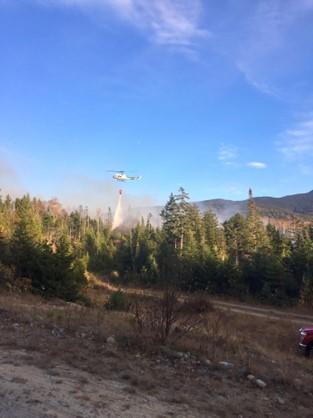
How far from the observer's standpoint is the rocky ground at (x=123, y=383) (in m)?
5.87

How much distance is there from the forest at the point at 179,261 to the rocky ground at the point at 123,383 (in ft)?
7.50

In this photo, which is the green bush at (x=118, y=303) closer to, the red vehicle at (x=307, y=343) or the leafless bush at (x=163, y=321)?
the red vehicle at (x=307, y=343)

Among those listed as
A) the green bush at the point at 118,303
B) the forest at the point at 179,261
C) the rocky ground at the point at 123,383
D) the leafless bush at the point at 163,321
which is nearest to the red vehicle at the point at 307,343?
the forest at the point at 179,261

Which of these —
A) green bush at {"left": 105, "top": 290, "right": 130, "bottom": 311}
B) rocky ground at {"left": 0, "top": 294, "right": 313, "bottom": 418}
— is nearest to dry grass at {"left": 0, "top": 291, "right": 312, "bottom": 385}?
rocky ground at {"left": 0, "top": 294, "right": 313, "bottom": 418}

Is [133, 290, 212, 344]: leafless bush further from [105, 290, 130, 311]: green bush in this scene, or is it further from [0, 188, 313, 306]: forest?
[105, 290, 130, 311]: green bush

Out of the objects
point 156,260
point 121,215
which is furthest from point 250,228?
point 121,215

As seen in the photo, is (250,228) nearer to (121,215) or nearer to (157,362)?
(157,362)

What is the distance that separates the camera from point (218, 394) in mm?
7051

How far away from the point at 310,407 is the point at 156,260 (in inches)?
2248

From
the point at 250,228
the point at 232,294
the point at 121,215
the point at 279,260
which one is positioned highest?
the point at 121,215

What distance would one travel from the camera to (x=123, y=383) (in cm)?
704

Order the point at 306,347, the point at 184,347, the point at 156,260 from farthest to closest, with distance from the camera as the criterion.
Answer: the point at 156,260 → the point at 306,347 → the point at 184,347

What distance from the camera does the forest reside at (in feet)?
85.7

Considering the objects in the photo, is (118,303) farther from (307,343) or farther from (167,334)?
(167,334)
